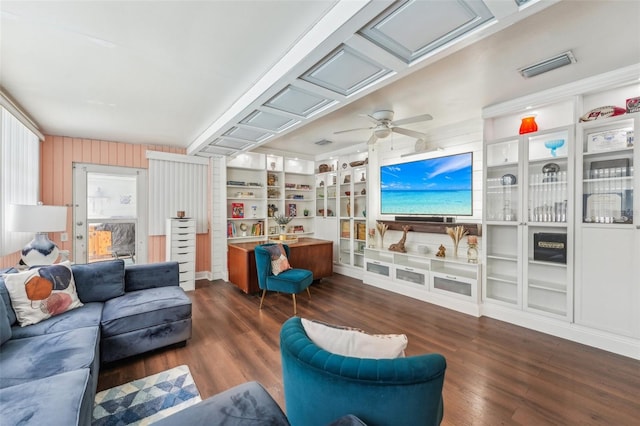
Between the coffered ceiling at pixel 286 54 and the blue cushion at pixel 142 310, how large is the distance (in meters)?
2.03

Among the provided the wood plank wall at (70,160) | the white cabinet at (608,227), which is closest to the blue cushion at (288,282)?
the wood plank wall at (70,160)

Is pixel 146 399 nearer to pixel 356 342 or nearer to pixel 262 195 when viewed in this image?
pixel 356 342

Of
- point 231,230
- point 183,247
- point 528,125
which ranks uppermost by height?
point 528,125

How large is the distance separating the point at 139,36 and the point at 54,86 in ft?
4.82

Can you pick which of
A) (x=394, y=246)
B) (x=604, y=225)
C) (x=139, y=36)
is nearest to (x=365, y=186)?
(x=394, y=246)

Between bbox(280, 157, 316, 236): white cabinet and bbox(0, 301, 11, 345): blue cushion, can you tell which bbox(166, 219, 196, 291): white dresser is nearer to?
bbox(280, 157, 316, 236): white cabinet

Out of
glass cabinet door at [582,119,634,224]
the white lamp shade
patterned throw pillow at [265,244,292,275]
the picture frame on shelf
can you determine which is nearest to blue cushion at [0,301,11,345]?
the white lamp shade

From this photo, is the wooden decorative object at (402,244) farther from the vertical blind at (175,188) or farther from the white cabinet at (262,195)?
the vertical blind at (175,188)

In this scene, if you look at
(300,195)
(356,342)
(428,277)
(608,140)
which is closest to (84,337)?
(356,342)

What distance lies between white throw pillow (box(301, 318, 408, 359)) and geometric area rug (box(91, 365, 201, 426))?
131 centimetres

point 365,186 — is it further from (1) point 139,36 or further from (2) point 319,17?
(1) point 139,36

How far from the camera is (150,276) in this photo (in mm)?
2963

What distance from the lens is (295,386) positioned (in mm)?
1067

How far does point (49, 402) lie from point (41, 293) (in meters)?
1.43
